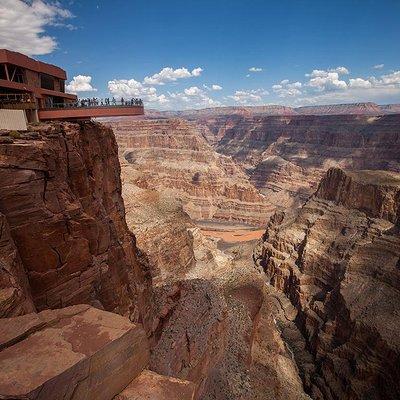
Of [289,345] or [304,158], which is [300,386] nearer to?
[289,345]

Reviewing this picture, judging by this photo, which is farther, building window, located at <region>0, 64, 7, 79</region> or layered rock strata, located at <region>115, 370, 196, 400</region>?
building window, located at <region>0, 64, 7, 79</region>

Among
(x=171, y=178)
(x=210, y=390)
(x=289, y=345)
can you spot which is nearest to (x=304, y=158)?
(x=171, y=178)

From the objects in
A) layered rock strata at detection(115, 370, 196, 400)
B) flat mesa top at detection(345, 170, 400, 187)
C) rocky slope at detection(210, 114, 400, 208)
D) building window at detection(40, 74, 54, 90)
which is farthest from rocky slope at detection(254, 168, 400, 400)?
rocky slope at detection(210, 114, 400, 208)

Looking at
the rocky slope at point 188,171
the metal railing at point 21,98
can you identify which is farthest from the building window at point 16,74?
the rocky slope at point 188,171

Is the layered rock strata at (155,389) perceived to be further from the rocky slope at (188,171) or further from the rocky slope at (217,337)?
the rocky slope at (188,171)

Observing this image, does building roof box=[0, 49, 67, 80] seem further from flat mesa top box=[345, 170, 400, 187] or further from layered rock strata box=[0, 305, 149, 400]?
flat mesa top box=[345, 170, 400, 187]

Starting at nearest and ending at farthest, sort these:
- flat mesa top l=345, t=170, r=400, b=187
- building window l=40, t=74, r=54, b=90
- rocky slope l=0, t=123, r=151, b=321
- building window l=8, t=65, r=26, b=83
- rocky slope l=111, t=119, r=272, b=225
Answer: rocky slope l=0, t=123, r=151, b=321 < building window l=8, t=65, r=26, b=83 < building window l=40, t=74, r=54, b=90 < flat mesa top l=345, t=170, r=400, b=187 < rocky slope l=111, t=119, r=272, b=225

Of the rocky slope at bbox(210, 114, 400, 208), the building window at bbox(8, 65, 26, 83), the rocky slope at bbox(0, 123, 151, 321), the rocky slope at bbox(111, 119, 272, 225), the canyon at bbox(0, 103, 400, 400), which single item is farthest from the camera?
the rocky slope at bbox(210, 114, 400, 208)

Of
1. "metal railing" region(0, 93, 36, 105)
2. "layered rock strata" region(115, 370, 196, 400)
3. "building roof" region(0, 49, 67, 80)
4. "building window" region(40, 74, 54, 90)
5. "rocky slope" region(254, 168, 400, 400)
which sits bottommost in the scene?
"rocky slope" region(254, 168, 400, 400)
